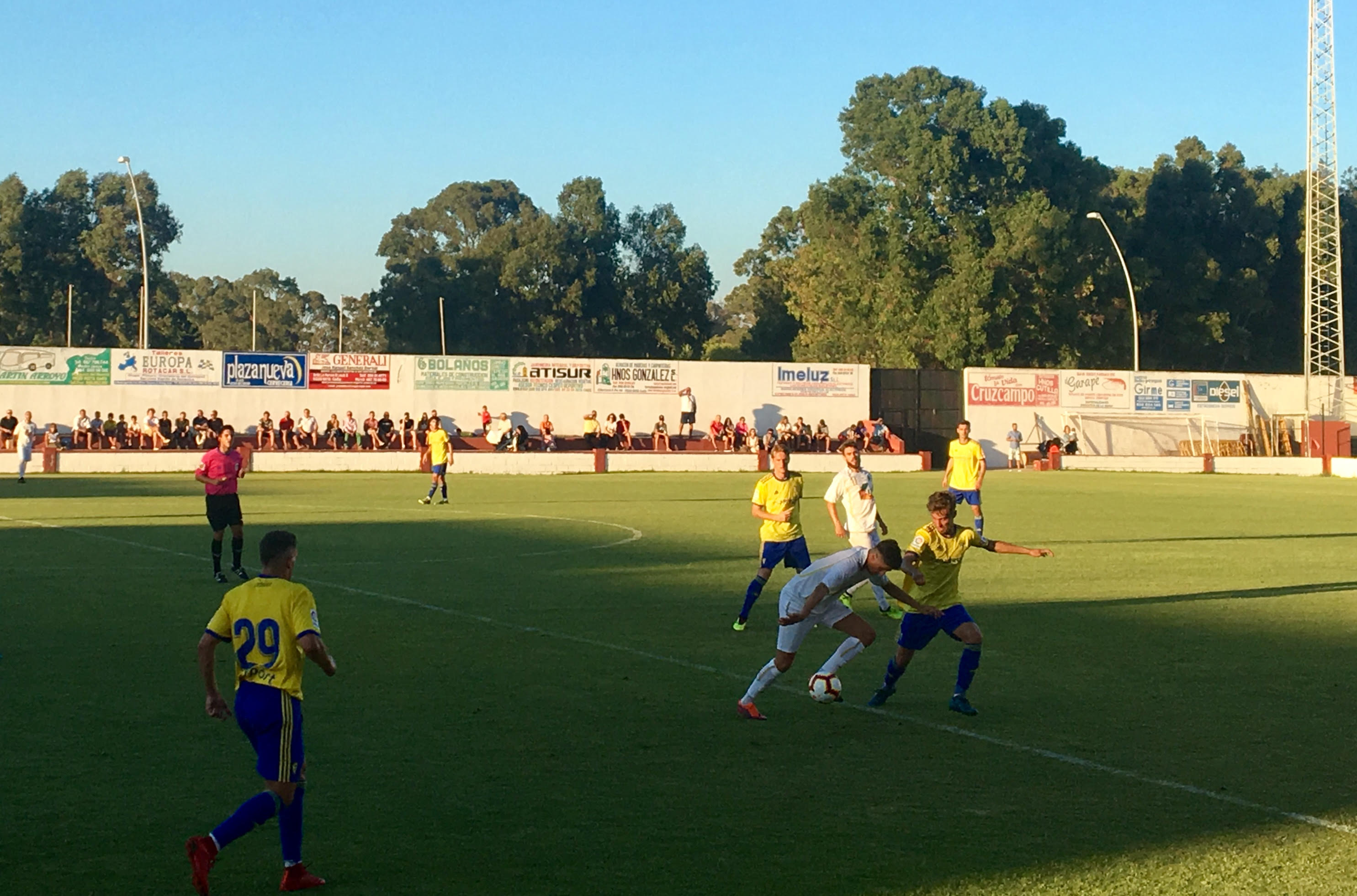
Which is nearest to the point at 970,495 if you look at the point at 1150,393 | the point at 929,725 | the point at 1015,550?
the point at 1015,550

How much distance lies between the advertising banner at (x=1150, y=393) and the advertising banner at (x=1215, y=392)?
4.27 ft

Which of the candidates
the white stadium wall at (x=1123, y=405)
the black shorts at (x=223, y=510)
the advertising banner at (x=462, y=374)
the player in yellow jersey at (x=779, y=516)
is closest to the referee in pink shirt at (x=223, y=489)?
the black shorts at (x=223, y=510)

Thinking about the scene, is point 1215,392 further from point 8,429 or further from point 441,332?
point 441,332

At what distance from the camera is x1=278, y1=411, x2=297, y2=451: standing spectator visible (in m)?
47.8

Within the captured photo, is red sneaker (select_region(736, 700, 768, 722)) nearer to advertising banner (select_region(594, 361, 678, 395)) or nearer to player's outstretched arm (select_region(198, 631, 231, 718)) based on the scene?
player's outstretched arm (select_region(198, 631, 231, 718))

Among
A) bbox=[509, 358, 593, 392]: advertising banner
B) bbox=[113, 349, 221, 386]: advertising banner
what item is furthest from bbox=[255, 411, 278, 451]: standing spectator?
bbox=[509, 358, 593, 392]: advertising banner

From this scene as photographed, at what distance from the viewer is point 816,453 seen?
48.8 metres

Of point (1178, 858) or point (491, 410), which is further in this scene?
point (491, 410)

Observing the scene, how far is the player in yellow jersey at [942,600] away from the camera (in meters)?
9.73

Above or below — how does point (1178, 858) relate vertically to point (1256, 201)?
below

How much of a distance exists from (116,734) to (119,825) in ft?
6.93

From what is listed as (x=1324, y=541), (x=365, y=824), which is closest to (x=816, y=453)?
(x=1324, y=541)

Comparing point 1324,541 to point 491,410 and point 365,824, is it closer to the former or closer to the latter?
point 365,824

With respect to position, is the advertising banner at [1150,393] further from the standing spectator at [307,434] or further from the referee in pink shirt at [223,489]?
the referee in pink shirt at [223,489]
